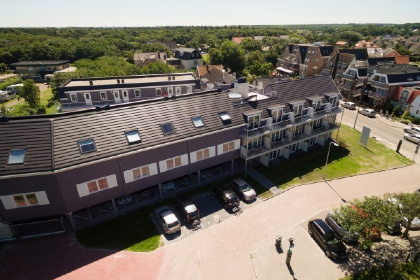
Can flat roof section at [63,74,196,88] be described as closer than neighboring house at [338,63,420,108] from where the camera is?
Yes

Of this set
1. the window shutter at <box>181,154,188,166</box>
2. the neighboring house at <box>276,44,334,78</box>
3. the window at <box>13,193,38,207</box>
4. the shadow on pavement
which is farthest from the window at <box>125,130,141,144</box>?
the neighboring house at <box>276,44,334,78</box>

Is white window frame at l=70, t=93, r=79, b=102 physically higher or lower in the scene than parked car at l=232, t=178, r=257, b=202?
higher

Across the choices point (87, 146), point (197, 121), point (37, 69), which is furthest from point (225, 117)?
point (37, 69)

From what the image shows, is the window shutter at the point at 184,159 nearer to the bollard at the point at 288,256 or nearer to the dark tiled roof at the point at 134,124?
the dark tiled roof at the point at 134,124

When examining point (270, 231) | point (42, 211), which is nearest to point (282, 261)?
point (270, 231)

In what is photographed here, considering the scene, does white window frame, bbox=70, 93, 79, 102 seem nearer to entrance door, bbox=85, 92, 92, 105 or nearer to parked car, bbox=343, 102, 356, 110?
entrance door, bbox=85, 92, 92, 105

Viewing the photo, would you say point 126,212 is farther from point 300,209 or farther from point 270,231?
point 300,209
